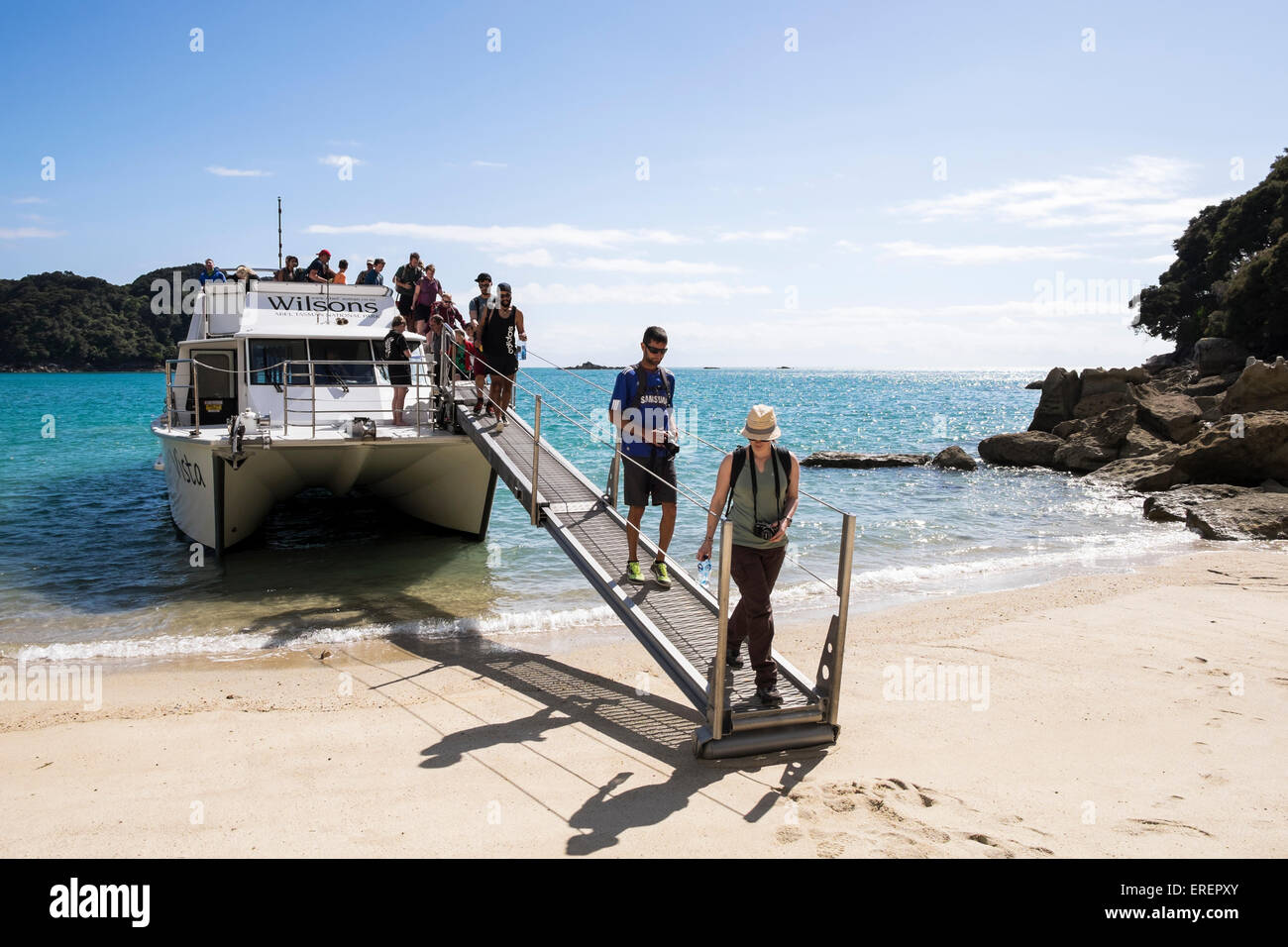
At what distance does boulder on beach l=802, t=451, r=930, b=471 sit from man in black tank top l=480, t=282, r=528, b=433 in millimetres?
18443

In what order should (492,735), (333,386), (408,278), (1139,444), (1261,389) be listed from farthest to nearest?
1. (1139,444)
2. (1261,389)
3. (408,278)
4. (333,386)
5. (492,735)

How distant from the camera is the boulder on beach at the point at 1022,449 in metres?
25.6

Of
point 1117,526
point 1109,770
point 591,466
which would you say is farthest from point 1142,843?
point 591,466

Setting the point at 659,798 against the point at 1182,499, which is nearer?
the point at 659,798

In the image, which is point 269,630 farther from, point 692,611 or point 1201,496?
point 1201,496

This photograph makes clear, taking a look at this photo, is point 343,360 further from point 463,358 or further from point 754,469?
point 754,469

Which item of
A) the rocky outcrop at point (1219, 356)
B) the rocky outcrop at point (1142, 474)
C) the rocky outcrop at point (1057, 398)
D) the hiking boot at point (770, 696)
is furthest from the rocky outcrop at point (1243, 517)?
the rocky outcrop at point (1219, 356)

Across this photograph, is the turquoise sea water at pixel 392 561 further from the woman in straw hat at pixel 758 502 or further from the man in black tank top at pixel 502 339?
the woman in straw hat at pixel 758 502

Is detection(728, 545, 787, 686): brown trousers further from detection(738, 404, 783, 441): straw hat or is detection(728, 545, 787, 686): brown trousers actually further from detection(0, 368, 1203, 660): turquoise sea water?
detection(0, 368, 1203, 660): turquoise sea water

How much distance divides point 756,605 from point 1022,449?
23.7 metres

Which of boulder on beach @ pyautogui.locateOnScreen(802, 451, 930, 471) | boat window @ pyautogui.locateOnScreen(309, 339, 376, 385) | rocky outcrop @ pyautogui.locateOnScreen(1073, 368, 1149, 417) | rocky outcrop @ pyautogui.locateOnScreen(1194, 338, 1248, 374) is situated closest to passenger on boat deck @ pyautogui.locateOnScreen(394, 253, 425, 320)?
boat window @ pyautogui.locateOnScreen(309, 339, 376, 385)

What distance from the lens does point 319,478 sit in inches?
465

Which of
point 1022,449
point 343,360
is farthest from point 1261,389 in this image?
point 343,360

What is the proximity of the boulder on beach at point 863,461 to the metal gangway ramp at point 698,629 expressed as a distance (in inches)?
759
